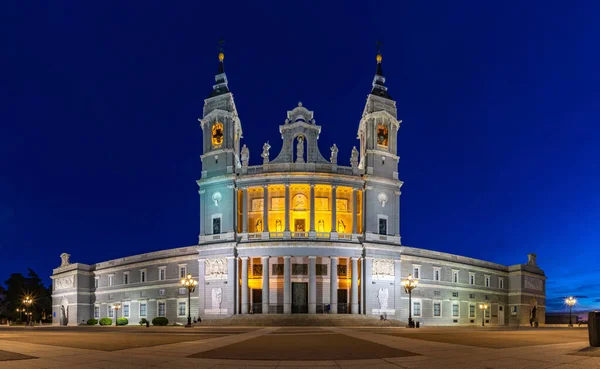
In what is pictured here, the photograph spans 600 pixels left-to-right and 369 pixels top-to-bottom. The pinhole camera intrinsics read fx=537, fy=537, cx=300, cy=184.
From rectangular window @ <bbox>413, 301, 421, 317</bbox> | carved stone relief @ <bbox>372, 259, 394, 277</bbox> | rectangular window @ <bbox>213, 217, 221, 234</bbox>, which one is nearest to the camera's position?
carved stone relief @ <bbox>372, 259, 394, 277</bbox>

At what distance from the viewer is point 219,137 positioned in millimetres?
78562

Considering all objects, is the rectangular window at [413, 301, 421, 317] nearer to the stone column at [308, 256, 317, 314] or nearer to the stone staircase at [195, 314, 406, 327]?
the stone staircase at [195, 314, 406, 327]

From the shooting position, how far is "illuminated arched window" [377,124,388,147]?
260ft

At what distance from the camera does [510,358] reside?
719 inches

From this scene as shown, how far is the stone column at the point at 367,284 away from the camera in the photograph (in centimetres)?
7244

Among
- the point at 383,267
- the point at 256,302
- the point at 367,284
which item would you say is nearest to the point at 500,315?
the point at 383,267

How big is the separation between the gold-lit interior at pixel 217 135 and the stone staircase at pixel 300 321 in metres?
26.3

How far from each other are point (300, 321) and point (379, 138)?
1207 inches

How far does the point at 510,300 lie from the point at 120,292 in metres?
68.4

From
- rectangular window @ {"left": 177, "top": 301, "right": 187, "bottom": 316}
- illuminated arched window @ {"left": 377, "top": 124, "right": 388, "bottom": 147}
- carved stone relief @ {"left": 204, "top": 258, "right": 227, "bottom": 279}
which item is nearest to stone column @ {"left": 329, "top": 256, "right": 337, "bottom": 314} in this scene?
carved stone relief @ {"left": 204, "top": 258, "right": 227, "bottom": 279}

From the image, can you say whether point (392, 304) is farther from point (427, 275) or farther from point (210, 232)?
point (210, 232)

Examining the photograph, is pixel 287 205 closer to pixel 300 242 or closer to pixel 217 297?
pixel 300 242

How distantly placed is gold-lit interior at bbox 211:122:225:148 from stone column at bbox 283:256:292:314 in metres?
20.1

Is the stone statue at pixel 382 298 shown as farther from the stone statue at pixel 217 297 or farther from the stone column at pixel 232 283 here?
the stone statue at pixel 217 297
